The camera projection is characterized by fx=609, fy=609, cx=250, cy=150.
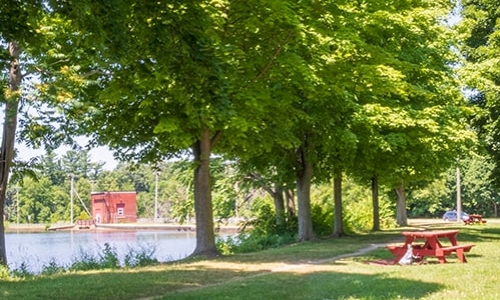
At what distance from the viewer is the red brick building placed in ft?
265

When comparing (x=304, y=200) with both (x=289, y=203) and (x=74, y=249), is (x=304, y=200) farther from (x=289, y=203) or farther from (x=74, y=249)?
(x=74, y=249)

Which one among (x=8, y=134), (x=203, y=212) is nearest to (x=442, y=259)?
(x=203, y=212)

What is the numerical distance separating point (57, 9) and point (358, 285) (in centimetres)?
671

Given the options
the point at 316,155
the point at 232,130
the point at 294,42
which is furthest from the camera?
the point at 316,155

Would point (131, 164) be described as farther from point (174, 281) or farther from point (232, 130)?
point (174, 281)

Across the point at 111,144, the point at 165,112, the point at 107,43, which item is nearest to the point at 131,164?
the point at 111,144

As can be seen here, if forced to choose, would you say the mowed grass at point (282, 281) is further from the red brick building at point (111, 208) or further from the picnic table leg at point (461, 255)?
the red brick building at point (111, 208)

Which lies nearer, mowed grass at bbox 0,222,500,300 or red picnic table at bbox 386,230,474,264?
mowed grass at bbox 0,222,500,300

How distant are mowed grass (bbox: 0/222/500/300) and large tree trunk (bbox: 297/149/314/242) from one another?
823 cm

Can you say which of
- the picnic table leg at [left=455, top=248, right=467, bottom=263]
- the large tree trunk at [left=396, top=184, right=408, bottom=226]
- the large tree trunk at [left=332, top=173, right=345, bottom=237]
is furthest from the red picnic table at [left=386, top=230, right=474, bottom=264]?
the large tree trunk at [left=396, top=184, right=408, bottom=226]

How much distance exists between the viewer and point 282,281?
39.3 feet

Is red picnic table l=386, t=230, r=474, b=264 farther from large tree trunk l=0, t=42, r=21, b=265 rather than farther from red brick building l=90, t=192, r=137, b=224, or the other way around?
red brick building l=90, t=192, r=137, b=224

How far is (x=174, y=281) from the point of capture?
40.3ft

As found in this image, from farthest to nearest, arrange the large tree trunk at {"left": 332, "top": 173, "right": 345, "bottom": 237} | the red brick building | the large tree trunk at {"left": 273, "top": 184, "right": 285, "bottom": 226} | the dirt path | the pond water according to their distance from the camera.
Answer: the red brick building → the large tree trunk at {"left": 273, "top": 184, "right": 285, "bottom": 226} → the large tree trunk at {"left": 332, "top": 173, "right": 345, "bottom": 237} → the pond water → the dirt path
